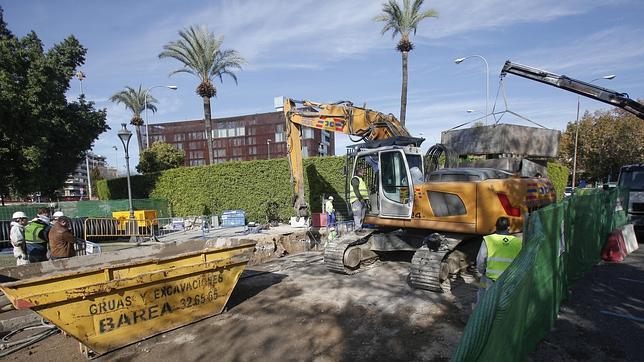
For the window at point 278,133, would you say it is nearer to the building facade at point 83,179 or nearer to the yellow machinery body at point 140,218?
the building facade at point 83,179

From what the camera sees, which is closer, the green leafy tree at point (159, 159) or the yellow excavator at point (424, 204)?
the yellow excavator at point (424, 204)

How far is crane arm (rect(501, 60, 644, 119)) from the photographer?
38.2 ft

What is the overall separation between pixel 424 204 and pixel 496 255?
2.73 meters

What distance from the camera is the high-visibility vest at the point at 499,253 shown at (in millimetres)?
4637

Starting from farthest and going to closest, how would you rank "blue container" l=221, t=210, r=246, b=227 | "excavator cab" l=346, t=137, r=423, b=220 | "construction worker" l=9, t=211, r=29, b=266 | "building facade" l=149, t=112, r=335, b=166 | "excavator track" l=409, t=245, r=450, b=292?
"building facade" l=149, t=112, r=335, b=166
"blue container" l=221, t=210, r=246, b=227
"construction worker" l=9, t=211, r=29, b=266
"excavator cab" l=346, t=137, r=423, b=220
"excavator track" l=409, t=245, r=450, b=292

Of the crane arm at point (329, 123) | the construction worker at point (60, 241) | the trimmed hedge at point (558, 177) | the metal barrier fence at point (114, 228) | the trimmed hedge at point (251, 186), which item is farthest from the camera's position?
the trimmed hedge at point (558, 177)

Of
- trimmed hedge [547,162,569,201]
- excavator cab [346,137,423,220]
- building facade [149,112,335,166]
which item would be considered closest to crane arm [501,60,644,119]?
excavator cab [346,137,423,220]

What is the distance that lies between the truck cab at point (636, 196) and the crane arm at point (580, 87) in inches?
77.1

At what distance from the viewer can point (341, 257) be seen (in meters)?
7.94

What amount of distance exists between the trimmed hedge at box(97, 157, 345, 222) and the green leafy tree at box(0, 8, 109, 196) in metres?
5.21

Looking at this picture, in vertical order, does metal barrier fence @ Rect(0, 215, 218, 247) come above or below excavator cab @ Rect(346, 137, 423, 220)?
below

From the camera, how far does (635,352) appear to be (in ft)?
14.7

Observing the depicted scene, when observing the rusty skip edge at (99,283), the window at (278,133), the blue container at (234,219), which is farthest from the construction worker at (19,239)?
the window at (278,133)

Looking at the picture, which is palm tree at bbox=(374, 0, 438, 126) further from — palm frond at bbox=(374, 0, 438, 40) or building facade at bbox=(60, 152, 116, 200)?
building facade at bbox=(60, 152, 116, 200)
